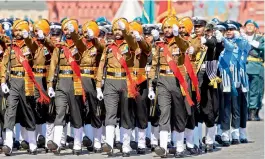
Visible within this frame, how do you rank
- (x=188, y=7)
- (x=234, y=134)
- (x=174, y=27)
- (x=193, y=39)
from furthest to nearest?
(x=188, y=7), (x=234, y=134), (x=193, y=39), (x=174, y=27)

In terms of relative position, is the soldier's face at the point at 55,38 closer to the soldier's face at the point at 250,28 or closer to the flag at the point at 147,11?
the soldier's face at the point at 250,28

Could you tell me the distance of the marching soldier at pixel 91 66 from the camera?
58.0 ft

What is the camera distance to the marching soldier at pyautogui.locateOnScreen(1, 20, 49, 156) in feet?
57.5

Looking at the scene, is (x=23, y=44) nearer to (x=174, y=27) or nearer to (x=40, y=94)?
(x=40, y=94)

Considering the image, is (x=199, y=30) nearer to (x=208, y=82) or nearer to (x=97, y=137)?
(x=208, y=82)

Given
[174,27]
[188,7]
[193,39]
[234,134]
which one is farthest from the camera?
[188,7]

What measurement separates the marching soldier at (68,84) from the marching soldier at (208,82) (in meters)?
1.94

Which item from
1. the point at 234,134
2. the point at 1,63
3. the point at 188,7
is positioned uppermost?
the point at 188,7

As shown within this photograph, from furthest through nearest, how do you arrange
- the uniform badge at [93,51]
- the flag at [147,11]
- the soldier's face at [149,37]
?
Answer: the flag at [147,11]
the soldier's face at [149,37]
the uniform badge at [93,51]

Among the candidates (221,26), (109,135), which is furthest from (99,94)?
(221,26)

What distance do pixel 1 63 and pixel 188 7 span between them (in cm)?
6810

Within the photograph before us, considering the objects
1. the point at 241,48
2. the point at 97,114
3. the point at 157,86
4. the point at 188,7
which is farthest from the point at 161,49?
the point at 188,7

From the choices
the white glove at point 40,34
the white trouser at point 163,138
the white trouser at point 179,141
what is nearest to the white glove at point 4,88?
the white glove at point 40,34

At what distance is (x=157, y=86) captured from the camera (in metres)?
17.2
